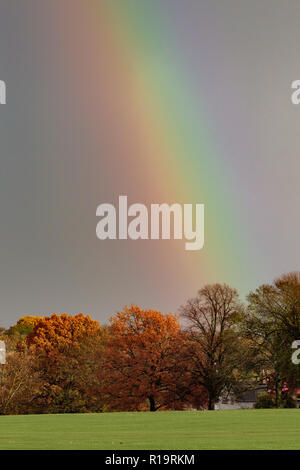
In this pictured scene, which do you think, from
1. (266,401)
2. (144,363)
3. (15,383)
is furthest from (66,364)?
(266,401)

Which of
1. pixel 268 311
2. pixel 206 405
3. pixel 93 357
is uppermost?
pixel 268 311

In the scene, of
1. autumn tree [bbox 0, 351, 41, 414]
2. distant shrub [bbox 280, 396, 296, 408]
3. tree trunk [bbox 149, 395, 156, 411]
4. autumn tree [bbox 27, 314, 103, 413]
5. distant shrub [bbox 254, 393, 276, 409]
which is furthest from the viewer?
autumn tree [bbox 27, 314, 103, 413]

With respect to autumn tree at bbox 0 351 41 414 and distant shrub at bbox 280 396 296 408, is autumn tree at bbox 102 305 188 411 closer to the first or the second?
autumn tree at bbox 0 351 41 414

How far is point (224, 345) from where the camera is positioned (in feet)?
275

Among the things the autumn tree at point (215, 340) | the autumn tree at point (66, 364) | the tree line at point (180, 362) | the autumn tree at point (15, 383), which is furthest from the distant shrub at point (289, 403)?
the autumn tree at point (15, 383)

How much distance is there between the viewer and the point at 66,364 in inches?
3605

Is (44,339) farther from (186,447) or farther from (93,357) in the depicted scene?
(186,447)

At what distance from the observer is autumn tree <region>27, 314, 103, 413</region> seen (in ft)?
291

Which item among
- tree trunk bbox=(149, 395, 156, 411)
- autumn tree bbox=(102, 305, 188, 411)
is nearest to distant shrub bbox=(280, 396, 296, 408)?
autumn tree bbox=(102, 305, 188, 411)

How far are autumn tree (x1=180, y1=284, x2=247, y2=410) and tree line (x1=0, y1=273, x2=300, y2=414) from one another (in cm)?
13

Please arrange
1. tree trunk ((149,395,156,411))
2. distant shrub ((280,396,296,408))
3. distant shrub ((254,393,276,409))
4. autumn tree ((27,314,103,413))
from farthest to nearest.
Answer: autumn tree ((27,314,103,413)), tree trunk ((149,395,156,411)), distant shrub ((254,393,276,409)), distant shrub ((280,396,296,408))

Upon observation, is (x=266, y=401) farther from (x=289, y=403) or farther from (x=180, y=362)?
(x=180, y=362)

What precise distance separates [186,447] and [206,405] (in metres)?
64.5
